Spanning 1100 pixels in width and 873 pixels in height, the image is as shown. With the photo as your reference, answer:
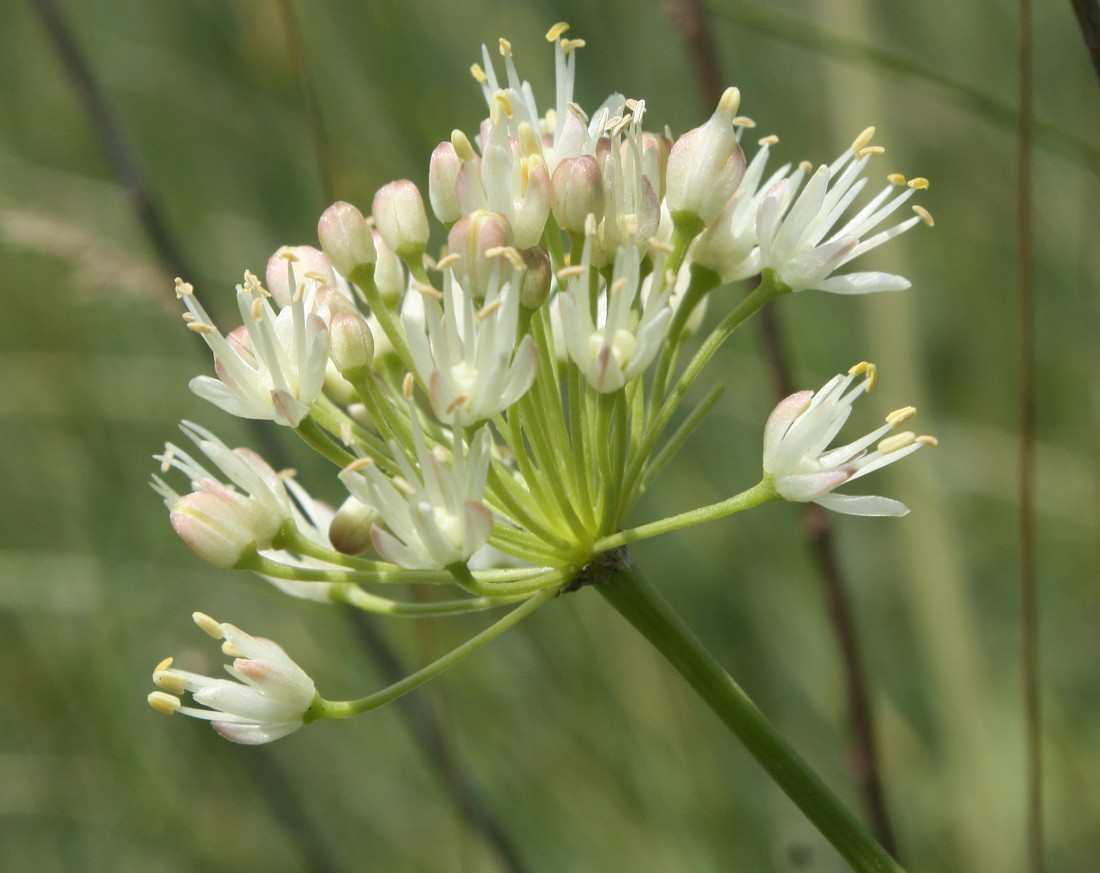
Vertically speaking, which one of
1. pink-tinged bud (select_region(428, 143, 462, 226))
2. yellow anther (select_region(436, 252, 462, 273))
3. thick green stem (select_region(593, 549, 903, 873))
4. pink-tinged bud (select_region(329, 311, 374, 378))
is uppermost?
pink-tinged bud (select_region(428, 143, 462, 226))

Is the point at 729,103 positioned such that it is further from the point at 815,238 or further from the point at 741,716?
the point at 741,716

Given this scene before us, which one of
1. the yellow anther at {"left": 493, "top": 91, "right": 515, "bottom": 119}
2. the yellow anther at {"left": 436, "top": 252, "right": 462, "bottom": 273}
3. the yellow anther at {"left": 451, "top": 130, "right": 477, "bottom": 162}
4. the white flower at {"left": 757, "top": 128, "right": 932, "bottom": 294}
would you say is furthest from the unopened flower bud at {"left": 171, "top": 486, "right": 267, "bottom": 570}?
the white flower at {"left": 757, "top": 128, "right": 932, "bottom": 294}

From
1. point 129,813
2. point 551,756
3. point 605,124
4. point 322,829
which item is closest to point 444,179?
point 605,124

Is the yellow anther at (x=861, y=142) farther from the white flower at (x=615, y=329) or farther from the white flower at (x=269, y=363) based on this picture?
the white flower at (x=269, y=363)

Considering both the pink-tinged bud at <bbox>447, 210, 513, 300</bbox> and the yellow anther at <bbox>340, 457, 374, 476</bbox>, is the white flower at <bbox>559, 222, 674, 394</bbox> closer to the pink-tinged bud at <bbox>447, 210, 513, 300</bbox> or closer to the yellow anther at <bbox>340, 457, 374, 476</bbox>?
the pink-tinged bud at <bbox>447, 210, 513, 300</bbox>

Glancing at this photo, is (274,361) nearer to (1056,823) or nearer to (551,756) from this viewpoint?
(551,756)

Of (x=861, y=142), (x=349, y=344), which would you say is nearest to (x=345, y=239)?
(x=349, y=344)
